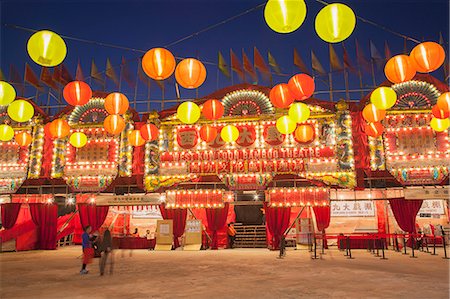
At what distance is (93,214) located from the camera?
15.3m

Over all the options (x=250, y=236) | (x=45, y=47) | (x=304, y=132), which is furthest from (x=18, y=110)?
(x=250, y=236)

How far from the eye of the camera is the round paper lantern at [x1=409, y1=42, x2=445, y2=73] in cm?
721

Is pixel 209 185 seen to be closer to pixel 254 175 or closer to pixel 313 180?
pixel 254 175

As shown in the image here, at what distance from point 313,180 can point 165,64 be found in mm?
7634

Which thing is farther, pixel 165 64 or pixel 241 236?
pixel 241 236

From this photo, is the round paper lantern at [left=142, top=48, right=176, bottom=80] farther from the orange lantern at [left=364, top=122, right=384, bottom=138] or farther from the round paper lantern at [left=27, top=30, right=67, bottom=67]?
the orange lantern at [left=364, top=122, right=384, bottom=138]

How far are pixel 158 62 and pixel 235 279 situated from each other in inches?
190

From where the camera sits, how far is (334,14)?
5.59m

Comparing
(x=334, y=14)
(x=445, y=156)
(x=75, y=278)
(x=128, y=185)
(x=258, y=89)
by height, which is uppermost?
(x=258, y=89)

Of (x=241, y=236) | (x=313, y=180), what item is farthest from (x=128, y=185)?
(x=313, y=180)

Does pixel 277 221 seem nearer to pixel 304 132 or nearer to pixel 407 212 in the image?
pixel 304 132

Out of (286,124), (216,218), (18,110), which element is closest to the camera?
(18,110)

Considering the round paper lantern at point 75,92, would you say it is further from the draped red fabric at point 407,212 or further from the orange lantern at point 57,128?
the draped red fabric at point 407,212

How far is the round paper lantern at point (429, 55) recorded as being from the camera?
23.7 feet
